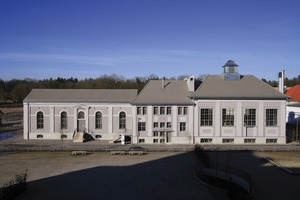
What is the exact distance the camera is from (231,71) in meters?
52.0

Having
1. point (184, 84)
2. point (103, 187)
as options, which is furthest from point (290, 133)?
point (103, 187)

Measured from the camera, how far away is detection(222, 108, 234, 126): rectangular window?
47094mm

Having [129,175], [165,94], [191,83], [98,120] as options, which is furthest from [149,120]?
[129,175]

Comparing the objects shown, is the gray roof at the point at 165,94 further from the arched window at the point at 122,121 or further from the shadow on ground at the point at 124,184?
the shadow on ground at the point at 124,184

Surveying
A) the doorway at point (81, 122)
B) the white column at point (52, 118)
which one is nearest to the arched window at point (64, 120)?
the white column at point (52, 118)

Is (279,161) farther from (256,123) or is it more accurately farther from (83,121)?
(83,121)

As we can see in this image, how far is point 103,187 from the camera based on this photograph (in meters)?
24.5

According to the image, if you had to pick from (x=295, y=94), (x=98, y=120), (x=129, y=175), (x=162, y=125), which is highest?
(x=295, y=94)

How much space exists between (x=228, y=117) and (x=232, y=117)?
61 cm

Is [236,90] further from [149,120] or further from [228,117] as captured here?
[149,120]

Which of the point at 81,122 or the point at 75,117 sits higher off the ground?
the point at 75,117

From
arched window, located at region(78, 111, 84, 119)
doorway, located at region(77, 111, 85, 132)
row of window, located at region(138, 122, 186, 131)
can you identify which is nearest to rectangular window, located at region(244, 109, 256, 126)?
row of window, located at region(138, 122, 186, 131)

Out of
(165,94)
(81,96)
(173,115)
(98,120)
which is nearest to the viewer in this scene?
(173,115)

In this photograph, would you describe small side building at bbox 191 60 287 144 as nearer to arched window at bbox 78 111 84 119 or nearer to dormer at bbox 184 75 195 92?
dormer at bbox 184 75 195 92
